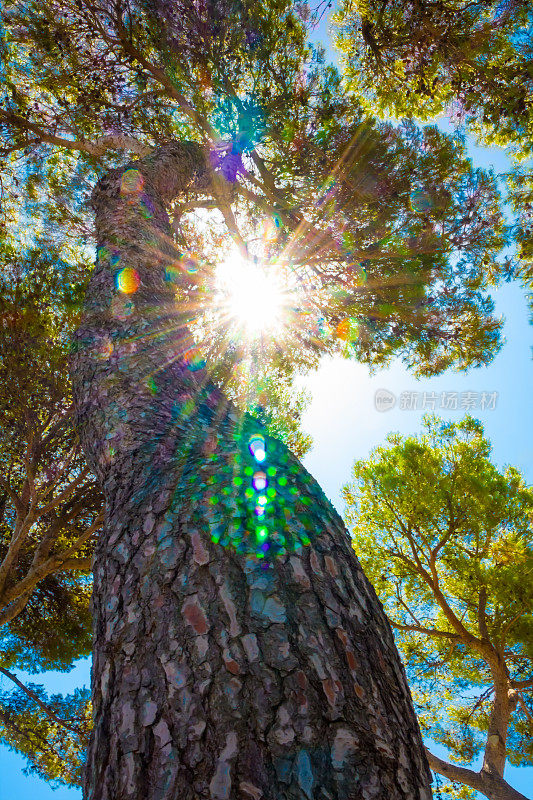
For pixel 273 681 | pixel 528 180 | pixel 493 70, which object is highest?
pixel 493 70

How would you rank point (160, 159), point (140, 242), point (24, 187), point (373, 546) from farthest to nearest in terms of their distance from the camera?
1. point (373, 546)
2. point (24, 187)
3. point (160, 159)
4. point (140, 242)

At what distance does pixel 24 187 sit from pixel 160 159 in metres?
3.45

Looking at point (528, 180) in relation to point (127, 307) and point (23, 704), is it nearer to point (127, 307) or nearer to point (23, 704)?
point (127, 307)

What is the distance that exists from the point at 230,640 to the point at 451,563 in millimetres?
6718

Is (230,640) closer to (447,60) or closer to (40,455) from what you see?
(40,455)

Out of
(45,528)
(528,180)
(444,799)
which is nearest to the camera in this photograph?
(528,180)

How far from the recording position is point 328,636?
95 cm

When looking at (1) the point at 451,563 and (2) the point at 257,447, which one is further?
(1) the point at 451,563

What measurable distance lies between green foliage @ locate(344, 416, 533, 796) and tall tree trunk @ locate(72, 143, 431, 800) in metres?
6.12

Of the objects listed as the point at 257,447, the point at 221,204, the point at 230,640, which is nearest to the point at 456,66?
the point at 221,204

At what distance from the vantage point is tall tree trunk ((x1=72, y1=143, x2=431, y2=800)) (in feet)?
2.58

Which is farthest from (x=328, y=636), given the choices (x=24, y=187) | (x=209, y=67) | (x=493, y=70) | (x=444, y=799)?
(x=444, y=799)

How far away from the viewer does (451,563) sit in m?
6.55

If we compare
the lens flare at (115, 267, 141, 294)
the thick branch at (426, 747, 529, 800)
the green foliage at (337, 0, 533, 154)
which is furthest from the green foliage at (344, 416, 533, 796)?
the lens flare at (115, 267, 141, 294)
